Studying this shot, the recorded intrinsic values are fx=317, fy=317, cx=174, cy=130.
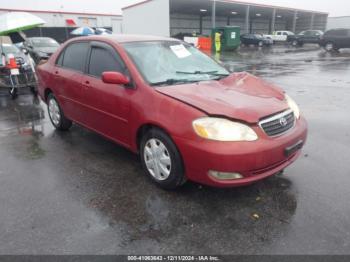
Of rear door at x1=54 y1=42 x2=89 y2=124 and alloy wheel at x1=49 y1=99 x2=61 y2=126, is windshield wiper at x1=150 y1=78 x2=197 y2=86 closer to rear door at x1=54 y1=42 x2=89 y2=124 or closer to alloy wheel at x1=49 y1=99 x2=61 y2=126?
rear door at x1=54 y1=42 x2=89 y2=124

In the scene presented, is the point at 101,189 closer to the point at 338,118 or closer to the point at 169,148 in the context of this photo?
the point at 169,148

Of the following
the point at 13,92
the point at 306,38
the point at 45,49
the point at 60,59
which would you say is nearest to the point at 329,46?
the point at 306,38

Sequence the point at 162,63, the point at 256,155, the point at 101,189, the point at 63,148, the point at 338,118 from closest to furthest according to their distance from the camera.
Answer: the point at 256,155
the point at 101,189
the point at 162,63
the point at 63,148
the point at 338,118

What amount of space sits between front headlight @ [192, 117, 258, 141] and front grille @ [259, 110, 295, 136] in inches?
7.3

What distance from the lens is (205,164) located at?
2.98 metres

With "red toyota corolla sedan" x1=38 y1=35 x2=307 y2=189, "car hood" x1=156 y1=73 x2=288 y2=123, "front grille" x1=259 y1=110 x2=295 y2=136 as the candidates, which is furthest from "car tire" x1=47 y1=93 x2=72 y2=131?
"front grille" x1=259 y1=110 x2=295 y2=136

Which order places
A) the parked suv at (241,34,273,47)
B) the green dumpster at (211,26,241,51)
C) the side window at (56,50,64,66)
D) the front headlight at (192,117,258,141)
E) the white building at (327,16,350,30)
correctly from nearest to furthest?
1. the front headlight at (192,117,258,141)
2. the side window at (56,50,64,66)
3. the green dumpster at (211,26,241,51)
4. the parked suv at (241,34,273,47)
5. the white building at (327,16,350,30)

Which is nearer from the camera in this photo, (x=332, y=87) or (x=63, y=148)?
(x=63, y=148)

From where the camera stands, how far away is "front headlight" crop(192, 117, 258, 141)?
9.68 ft

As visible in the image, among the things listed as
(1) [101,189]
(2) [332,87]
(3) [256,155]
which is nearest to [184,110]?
(3) [256,155]

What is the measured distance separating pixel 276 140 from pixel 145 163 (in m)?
1.47

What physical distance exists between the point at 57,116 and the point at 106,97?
1.97m

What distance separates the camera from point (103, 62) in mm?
4227

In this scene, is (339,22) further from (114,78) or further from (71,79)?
(114,78)
